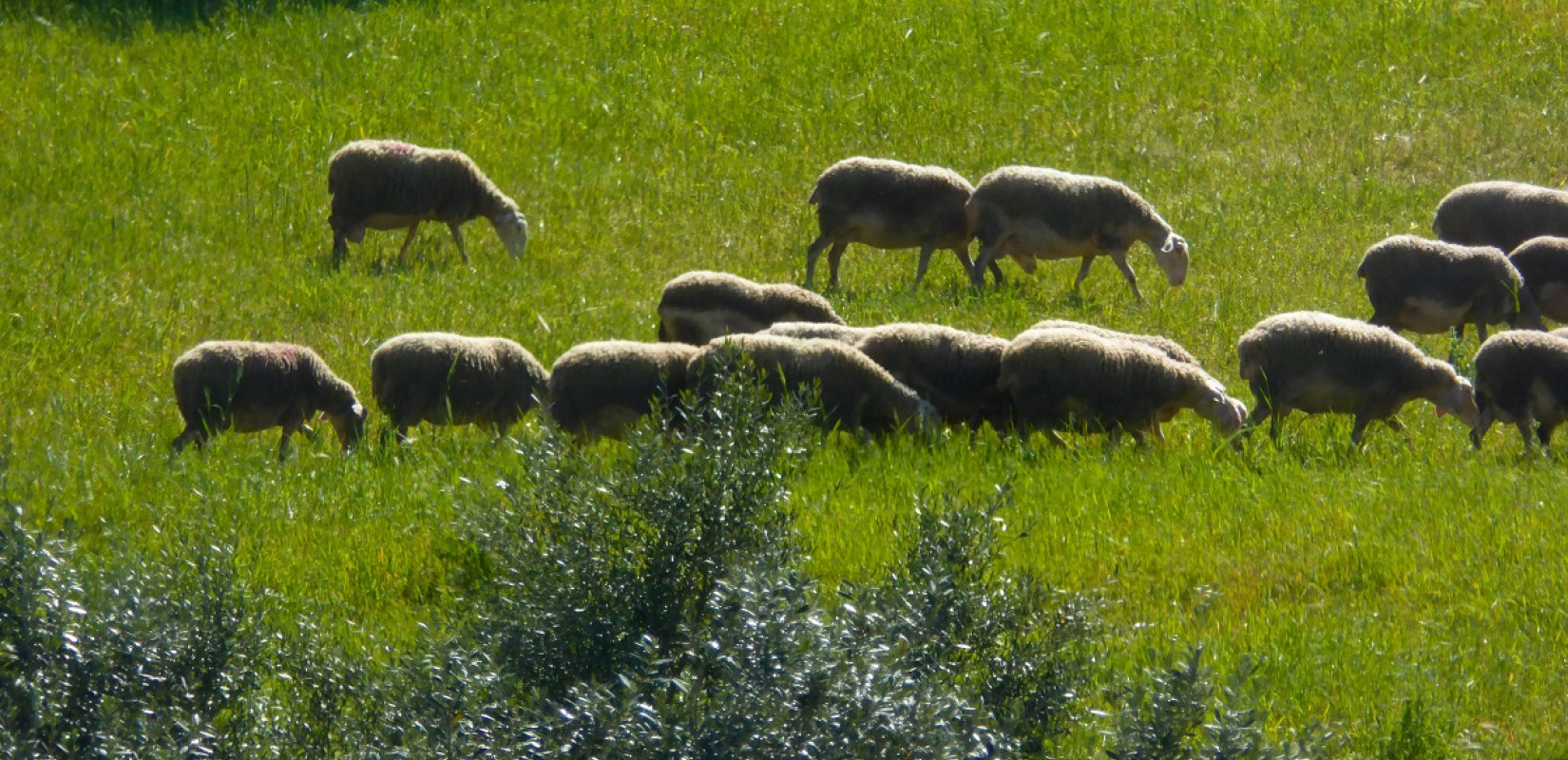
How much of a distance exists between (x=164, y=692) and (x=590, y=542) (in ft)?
4.23

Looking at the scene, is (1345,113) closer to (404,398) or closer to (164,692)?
(404,398)

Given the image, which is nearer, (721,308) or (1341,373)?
(1341,373)

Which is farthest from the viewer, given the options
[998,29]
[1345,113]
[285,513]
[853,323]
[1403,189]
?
[998,29]

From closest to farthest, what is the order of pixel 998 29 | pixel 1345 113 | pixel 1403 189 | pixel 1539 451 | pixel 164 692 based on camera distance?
1. pixel 164 692
2. pixel 1539 451
3. pixel 1403 189
4. pixel 1345 113
5. pixel 998 29

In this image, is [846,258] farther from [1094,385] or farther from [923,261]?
[1094,385]

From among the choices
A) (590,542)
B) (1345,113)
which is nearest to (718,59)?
(1345,113)

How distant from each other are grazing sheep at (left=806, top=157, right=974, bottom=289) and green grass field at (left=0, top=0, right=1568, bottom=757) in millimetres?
495

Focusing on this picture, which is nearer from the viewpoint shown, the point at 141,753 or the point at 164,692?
the point at 141,753

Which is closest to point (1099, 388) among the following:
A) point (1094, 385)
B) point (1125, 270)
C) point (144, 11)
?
point (1094, 385)

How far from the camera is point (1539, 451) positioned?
417 inches

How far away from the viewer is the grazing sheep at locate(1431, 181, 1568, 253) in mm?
15031

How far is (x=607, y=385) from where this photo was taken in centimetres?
1036

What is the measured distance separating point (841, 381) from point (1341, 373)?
3010mm

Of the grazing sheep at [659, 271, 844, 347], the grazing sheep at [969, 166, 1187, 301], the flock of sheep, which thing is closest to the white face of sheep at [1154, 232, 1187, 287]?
the grazing sheep at [969, 166, 1187, 301]
